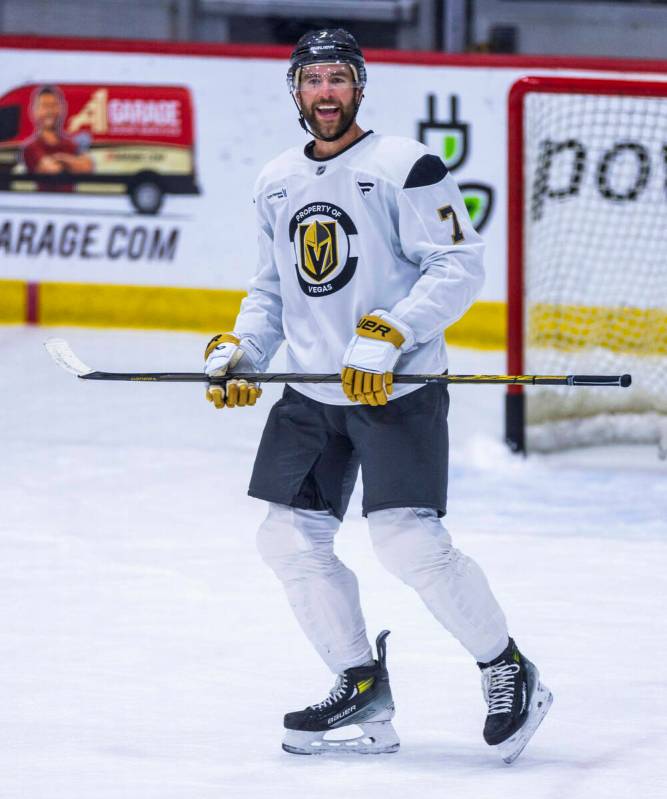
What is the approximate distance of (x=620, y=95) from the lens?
17.1ft

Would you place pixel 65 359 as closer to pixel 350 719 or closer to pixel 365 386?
pixel 365 386

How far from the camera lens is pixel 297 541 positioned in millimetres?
2551

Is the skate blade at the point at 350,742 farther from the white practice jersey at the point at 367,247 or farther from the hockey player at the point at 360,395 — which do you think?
the white practice jersey at the point at 367,247

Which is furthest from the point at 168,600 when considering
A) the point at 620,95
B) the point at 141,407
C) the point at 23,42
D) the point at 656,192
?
the point at 23,42

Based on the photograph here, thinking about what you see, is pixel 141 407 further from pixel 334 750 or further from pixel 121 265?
pixel 334 750

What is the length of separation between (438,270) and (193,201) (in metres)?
4.12

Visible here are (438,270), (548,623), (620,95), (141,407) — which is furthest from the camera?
(141,407)

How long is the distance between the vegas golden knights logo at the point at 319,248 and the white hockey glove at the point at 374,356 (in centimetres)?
12

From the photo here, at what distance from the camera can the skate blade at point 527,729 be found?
2.49m

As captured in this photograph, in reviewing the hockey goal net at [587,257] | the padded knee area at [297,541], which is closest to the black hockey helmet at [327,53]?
the padded knee area at [297,541]

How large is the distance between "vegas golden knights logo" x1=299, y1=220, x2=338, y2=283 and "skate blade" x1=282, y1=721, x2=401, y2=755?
0.73 metres

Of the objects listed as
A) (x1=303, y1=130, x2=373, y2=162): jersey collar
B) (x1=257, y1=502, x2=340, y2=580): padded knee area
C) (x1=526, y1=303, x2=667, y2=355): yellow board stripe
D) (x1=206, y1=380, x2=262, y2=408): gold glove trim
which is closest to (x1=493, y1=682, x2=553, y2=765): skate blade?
(x1=257, y1=502, x2=340, y2=580): padded knee area

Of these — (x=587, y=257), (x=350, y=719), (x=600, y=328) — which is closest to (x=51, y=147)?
(x=587, y=257)

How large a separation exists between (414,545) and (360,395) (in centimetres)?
25
